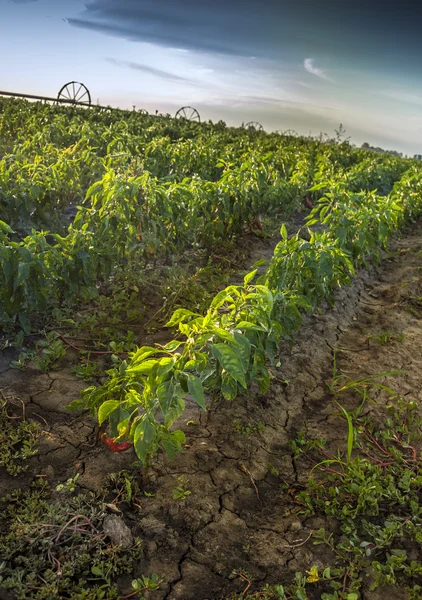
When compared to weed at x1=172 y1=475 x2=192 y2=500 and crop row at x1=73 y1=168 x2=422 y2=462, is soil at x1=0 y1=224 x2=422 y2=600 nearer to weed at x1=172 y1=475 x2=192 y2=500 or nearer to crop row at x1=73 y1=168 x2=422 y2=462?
weed at x1=172 y1=475 x2=192 y2=500

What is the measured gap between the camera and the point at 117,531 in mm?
2309

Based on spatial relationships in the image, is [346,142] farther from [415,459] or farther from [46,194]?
[415,459]

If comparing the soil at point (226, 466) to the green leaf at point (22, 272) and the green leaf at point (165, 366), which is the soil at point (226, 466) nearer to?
the green leaf at point (22, 272)

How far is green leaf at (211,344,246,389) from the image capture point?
86.6 inches

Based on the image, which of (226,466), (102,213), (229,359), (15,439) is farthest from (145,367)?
(102,213)

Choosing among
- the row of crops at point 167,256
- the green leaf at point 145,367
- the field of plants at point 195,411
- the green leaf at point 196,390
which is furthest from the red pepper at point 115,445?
the green leaf at point 196,390

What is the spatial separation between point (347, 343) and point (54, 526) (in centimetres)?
311

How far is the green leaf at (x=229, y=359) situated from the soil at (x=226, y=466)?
0.84 meters

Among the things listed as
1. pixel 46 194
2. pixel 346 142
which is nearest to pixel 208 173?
pixel 46 194

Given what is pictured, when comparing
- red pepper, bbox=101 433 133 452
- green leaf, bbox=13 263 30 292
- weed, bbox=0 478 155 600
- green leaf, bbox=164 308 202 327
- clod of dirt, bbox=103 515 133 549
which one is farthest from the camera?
green leaf, bbox=13 263 30 292

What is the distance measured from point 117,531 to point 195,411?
1118 millimetres

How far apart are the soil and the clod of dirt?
3.8 inches

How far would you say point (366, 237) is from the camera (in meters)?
5.03

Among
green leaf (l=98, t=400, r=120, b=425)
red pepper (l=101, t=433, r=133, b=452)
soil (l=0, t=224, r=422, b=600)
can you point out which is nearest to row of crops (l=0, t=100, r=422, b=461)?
green leaf (l=98, t=400, r=120, b=425)
